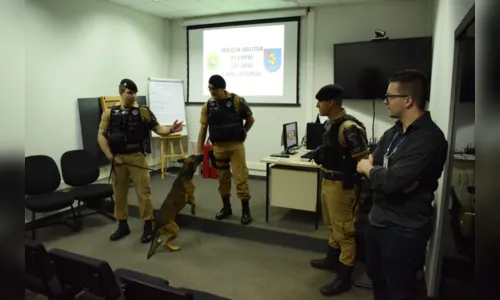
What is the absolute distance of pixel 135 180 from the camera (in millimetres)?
3660

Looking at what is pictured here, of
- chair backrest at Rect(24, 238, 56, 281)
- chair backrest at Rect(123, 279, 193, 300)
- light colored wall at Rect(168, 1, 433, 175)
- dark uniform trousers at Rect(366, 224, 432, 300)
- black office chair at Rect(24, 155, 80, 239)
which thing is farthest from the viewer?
light colored wall at Rect(168, 1, 433, 175)

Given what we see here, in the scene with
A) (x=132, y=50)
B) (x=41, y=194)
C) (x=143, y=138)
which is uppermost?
(x=132, y=50)

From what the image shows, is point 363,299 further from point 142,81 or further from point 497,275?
point 142,81

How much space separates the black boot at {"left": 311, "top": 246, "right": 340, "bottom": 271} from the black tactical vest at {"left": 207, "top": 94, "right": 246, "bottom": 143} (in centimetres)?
146

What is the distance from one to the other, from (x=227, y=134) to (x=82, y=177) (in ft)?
5.87

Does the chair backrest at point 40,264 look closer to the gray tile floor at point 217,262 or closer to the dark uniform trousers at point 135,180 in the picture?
the gray tile floor at point 217,262

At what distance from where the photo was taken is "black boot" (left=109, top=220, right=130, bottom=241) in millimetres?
3724

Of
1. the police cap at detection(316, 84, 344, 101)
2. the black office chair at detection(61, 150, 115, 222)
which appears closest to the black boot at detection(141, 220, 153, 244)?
the black office chair at detection(61, 150, 115, 222)

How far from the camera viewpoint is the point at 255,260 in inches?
130

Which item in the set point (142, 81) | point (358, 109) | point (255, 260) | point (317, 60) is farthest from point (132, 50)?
point (255, 260)

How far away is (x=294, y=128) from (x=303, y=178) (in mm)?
1062

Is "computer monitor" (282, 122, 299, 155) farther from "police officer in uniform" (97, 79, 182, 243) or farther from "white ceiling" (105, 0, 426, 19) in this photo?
"white ceiling" (105, 0, 426, 19)

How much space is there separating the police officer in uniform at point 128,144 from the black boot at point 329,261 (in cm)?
168

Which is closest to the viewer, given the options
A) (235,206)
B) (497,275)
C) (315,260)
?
(497,275)
